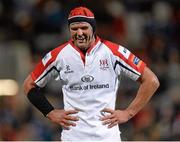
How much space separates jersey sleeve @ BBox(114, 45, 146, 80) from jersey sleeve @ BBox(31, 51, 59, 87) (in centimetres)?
61

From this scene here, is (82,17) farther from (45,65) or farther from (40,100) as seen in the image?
(40,100)

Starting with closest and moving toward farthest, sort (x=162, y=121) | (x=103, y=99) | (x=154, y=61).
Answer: (x=103, y=99)
(x=162, y=121)
(x=154, y=61)

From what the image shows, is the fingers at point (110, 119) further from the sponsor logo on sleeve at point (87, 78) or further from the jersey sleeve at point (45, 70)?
the jersey sleeve at point (45, 70)

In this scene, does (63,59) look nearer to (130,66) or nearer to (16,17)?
(130,66)

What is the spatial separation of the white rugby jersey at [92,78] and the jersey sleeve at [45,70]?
0.03 feet

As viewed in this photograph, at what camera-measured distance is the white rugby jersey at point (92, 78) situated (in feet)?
25.2

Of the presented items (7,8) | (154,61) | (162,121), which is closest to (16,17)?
(7,8)

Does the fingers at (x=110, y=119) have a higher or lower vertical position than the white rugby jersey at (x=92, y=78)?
lower

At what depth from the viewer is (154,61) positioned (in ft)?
47.7

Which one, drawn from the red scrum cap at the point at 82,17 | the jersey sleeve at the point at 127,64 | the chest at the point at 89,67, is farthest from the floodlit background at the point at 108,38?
the red scrum cap at the point at 82,17

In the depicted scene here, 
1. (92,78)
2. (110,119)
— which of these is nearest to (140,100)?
(110,119)

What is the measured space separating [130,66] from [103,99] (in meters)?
0.42

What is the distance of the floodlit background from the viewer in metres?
13.1

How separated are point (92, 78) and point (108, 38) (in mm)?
7555
